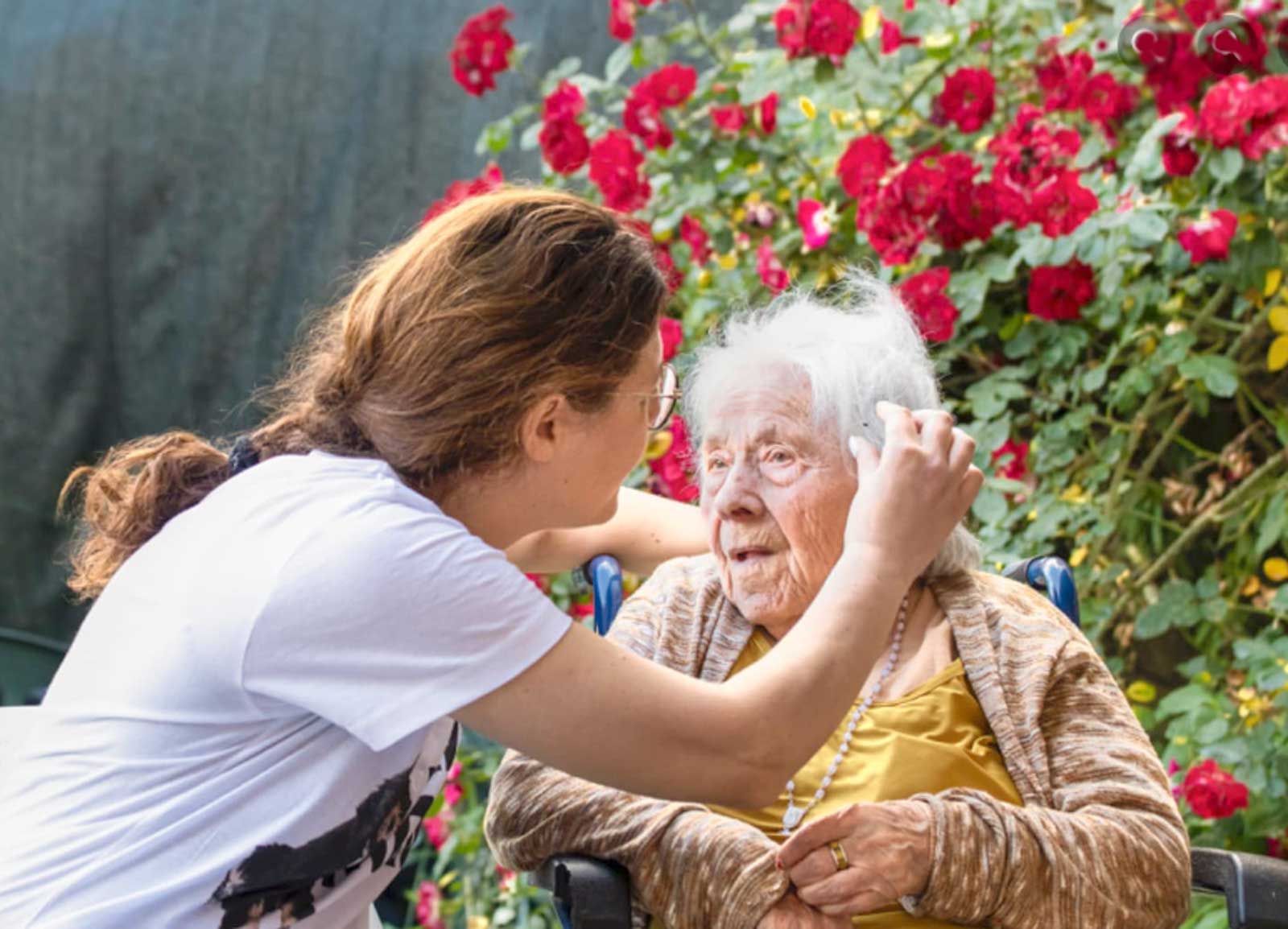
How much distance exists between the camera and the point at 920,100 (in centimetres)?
363

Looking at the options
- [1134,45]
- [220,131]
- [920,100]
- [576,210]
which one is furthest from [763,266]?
[220,131]

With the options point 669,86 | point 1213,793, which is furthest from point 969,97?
point 1213,793

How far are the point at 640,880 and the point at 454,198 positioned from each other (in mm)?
2023

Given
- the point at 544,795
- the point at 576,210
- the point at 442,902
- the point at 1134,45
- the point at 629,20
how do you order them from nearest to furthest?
the point at 576,210
the point at 544,795
the point at 1134,45
the point at 629,20
the point at 442,902

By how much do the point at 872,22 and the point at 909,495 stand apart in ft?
6.27

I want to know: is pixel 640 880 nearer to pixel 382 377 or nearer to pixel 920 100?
pixel 382 377

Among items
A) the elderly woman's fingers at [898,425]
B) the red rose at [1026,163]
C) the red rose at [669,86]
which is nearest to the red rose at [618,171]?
the red rose at [669,86]

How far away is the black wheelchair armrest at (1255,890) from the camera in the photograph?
Result: 2018mm

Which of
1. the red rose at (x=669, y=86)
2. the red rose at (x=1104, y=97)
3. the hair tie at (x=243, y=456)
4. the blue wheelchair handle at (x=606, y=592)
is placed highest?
the red rose at (x=1104, y=97)

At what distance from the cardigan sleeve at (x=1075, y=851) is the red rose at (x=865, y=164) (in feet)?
4.50

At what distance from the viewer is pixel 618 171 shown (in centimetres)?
344

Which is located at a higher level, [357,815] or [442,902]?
[357,815]

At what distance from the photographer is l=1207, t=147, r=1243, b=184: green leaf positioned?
2.81 meters

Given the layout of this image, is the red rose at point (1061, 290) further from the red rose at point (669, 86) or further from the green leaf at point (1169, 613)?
the red rose at point (669, 86)
